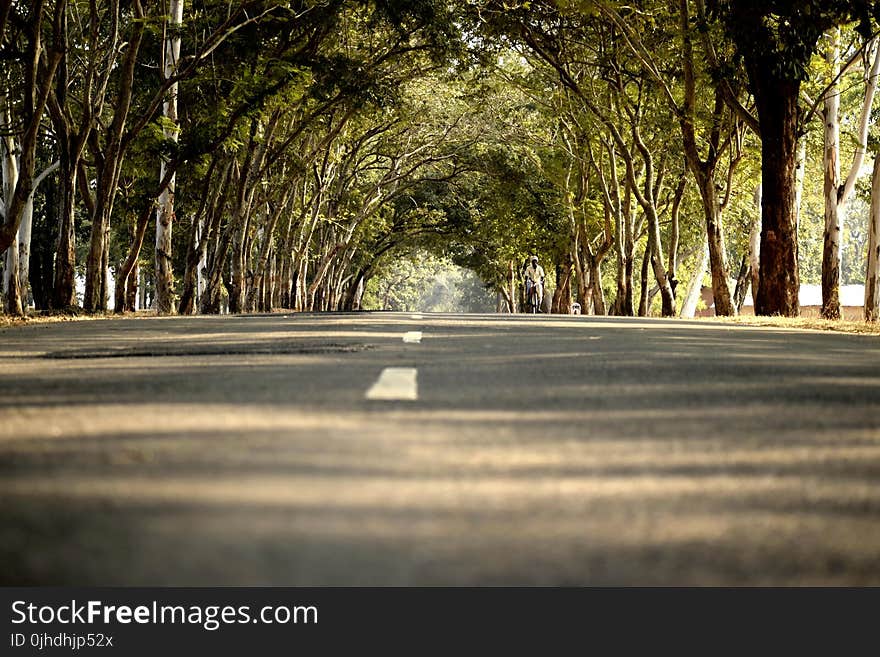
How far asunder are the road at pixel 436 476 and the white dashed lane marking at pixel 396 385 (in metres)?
0.02

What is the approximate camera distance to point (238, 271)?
30.8m

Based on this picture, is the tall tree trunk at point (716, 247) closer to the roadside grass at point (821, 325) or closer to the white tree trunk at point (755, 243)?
the roadside grass at point (821, 325)

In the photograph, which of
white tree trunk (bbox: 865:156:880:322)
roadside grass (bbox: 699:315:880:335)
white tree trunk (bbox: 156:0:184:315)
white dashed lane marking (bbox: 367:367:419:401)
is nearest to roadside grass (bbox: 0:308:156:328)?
white tree trunk (bbox: 156:0:184:315)

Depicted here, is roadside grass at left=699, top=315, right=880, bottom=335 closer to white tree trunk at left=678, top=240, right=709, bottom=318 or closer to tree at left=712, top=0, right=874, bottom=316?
tree at left=712, top=0, right=874, bottom=316

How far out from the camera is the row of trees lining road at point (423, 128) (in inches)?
728

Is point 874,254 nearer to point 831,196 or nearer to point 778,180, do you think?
point 831,196

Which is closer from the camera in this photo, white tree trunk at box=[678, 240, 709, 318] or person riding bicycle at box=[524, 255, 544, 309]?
person riding bicycle at box=[524, 255, 544, 309]

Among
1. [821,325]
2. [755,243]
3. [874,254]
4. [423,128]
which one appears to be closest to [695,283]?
[423,128]

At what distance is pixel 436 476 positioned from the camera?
309 centimetres

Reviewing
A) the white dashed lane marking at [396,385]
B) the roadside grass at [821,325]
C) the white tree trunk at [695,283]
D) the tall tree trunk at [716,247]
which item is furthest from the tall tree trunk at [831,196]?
the white tree trunk at [695,283]

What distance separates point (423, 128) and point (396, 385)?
3877cm

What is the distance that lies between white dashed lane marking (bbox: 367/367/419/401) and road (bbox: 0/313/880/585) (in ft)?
0.07

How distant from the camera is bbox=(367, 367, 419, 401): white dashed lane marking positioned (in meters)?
4.99
